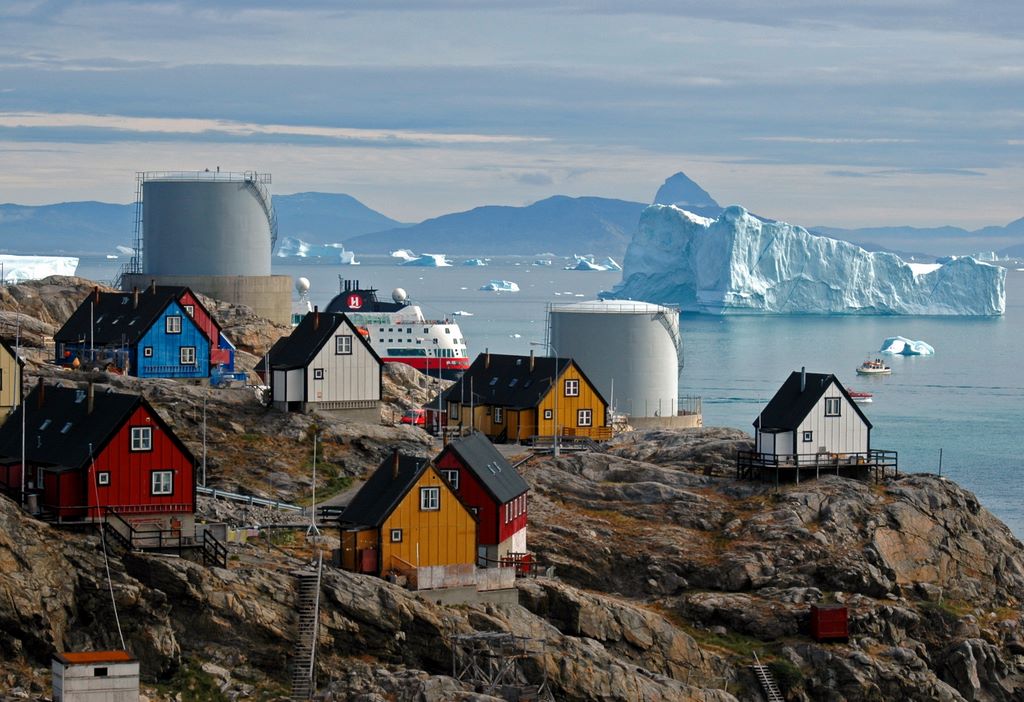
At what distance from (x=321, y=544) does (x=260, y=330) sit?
37096 mm

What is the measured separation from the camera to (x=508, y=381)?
66562mm

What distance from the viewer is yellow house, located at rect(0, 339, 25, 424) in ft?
172

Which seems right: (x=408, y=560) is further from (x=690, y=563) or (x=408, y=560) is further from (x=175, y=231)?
(x=175, y=231)

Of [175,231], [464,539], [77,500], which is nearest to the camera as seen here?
[77,500]

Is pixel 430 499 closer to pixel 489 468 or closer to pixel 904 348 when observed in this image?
pixel 489 468

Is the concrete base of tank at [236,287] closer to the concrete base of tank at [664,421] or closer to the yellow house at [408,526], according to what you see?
the concrete base of tank at [664,421]

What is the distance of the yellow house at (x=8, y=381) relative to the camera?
52.3m

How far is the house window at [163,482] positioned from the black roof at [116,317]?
2418cm

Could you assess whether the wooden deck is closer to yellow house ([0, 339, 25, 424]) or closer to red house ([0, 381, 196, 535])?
red house ([0, 381, 196, 535])

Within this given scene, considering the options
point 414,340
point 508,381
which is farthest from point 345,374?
point 414,340

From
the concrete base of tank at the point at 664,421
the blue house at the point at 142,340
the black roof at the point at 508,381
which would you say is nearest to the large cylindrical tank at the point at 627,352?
the concrete base of tank at the point at 664,421

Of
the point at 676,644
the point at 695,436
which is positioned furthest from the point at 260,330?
the point at 676,644

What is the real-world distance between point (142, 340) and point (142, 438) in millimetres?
24411

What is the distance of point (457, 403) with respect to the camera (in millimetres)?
67062
